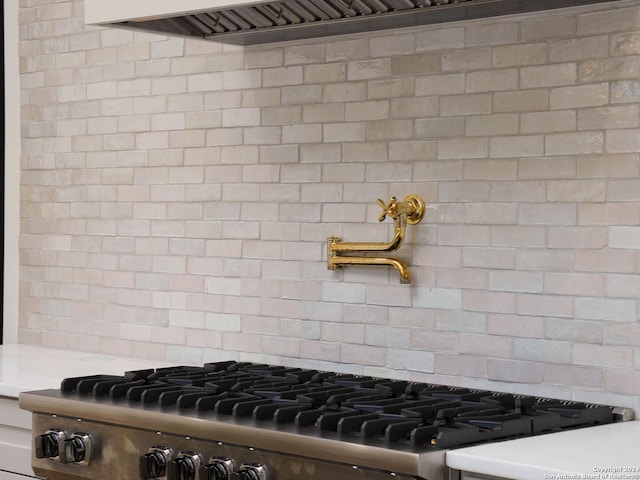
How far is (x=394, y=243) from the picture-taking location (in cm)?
312

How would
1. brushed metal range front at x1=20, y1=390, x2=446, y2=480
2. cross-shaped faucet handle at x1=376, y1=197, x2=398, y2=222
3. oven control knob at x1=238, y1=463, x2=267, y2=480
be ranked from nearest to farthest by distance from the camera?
brushed metal range front at x1=20, y1=390, x2=446, y2=480, oven control knob at x1=238, y1=463, x2=267, y2=480, cross-shaped faucet handle at x1=376, y1=197, x2=398, y2=222

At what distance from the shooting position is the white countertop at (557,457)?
6.61 ft

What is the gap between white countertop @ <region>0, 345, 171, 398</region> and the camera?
316cm

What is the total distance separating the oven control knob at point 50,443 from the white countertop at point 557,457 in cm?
119

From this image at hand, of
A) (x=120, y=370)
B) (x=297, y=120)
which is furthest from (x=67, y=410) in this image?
(x=297, y=120)

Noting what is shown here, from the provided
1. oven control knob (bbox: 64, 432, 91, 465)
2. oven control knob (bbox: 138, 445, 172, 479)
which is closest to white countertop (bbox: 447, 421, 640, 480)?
oven control knob (bbox: 138, 445, 172, 479)

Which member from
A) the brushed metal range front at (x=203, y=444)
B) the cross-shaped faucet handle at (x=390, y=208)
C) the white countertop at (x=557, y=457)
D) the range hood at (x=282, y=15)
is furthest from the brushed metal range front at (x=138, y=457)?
the range hood at (x=282, y=15)

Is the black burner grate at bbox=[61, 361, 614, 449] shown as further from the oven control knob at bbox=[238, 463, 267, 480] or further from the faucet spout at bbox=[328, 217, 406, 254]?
the faucet spout at bbox=[328, 217, 406, 254]

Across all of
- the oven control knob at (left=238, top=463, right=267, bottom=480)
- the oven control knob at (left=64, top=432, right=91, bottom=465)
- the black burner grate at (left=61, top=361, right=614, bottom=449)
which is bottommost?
the oven control knob at (left=64, top=432, right=91, bottom=465)

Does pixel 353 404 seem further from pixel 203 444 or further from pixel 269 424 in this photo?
pixel 203 444

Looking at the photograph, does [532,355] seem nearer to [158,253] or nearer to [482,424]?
[482,424]

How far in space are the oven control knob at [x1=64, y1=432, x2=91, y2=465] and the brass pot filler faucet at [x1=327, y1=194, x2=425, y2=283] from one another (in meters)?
0.97

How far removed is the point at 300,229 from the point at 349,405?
3.06ft

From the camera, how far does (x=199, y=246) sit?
3.71m
